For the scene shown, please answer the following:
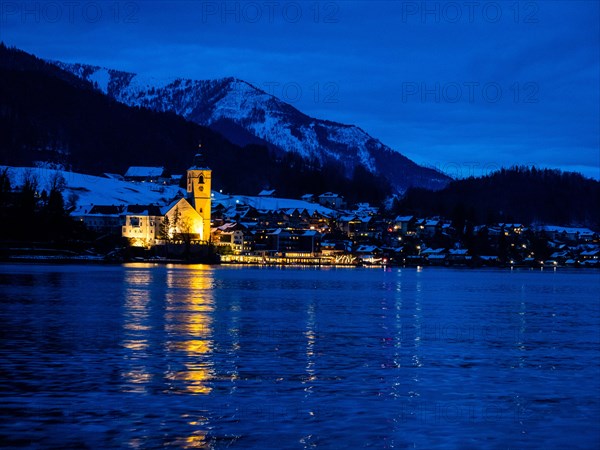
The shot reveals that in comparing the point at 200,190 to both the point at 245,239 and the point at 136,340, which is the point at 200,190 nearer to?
the point at 245,239

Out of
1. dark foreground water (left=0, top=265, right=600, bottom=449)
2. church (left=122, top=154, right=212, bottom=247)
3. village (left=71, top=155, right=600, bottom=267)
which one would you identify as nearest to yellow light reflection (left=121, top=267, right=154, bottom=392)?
dark foreground water (left=0, top=265, right=600, bottom=449)

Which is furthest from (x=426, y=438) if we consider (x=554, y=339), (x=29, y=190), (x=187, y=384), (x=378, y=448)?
(x=29, y=190)

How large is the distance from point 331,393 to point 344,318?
66.8ft

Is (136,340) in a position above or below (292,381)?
above

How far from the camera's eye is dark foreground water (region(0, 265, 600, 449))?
558 inches

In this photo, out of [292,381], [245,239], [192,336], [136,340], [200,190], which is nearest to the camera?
[292,381]

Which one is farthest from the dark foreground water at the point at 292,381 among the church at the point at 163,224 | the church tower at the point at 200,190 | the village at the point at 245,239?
the church tower at the point at 200,190

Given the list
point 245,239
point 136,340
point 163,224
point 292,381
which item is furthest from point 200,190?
point 292,381

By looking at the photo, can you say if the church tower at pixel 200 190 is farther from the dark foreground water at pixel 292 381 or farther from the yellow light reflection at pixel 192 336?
the dark foreground water at pixel 292 381

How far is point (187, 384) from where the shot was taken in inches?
737

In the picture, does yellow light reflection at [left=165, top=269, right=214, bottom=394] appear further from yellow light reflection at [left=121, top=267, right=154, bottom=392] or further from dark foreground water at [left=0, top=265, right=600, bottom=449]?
yellow light reflection at [left=121, top=267, right=154, bottom=392]

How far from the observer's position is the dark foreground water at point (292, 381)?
14164mm

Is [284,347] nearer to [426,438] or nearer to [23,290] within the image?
[426,438]

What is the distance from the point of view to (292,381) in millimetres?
19328
